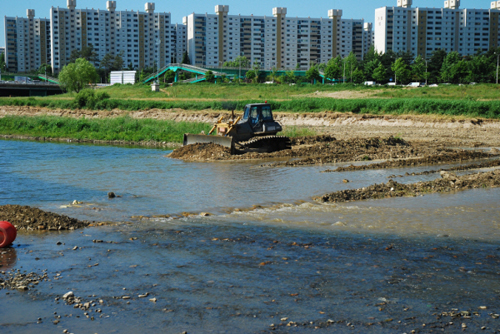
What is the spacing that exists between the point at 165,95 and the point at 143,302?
80550 millimetres

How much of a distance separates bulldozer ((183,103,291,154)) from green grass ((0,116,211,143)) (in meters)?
9.64

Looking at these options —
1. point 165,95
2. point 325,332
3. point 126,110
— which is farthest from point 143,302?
point 165,95

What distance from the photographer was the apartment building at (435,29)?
190 meters

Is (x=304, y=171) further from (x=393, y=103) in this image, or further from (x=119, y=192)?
(x=393, y=103)

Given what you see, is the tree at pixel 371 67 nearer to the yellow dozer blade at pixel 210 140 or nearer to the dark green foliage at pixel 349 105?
the dark green foliage at pixel 349 105

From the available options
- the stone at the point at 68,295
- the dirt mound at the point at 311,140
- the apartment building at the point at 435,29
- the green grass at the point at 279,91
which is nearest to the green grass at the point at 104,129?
the dirt mound at the point at 311,140

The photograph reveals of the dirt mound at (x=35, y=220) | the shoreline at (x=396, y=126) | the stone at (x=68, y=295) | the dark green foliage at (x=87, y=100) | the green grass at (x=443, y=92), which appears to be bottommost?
the stone at (x=68, y=295)

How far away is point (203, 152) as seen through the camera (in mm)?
25578

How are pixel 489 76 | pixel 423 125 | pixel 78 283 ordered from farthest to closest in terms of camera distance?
1. pixel 489 76
2. pixel 423 125
3. pixel 78 283

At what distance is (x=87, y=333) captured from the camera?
6.32 meters

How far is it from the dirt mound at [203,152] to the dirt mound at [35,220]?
13360 millimetres

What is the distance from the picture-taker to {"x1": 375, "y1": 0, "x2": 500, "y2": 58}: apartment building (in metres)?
190

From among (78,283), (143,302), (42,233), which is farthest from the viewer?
(42,233)

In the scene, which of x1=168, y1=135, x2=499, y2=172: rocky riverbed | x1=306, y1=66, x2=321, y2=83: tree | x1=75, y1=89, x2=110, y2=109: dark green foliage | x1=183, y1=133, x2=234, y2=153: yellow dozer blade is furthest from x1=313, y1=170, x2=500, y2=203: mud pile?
x1=306, y1=66, x2=321, y2=83: tree
